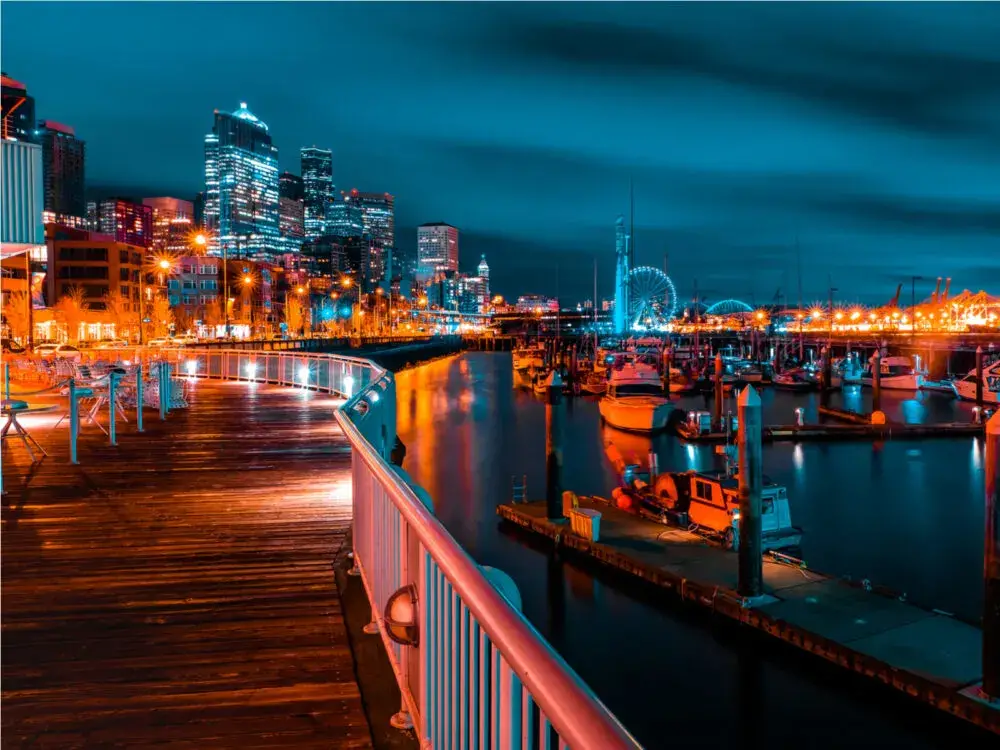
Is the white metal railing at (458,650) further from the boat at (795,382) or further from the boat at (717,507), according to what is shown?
the boat at (795,382)

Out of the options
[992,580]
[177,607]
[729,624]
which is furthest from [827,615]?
[177,607]

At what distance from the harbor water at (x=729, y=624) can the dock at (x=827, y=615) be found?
0.31 meters

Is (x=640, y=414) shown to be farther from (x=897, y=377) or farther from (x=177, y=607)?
(x=177, y=607)

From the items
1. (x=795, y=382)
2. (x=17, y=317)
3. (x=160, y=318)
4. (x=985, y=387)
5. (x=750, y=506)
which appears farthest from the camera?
→ (x=160, y=318)

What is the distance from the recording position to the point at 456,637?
283cm

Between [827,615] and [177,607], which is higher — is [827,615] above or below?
below

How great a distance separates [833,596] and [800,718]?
3226mm

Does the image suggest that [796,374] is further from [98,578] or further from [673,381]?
[98,578]

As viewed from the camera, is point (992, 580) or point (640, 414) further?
point (640, 414)

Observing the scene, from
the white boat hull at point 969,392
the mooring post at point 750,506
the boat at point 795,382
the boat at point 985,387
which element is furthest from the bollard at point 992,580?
the boat at point 795,382

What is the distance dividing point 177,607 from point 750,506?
41.8ft

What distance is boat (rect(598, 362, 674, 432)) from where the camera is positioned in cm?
4562

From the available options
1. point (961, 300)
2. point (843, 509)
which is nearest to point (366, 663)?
point (843, 509)

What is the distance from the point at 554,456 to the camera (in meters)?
23.2
